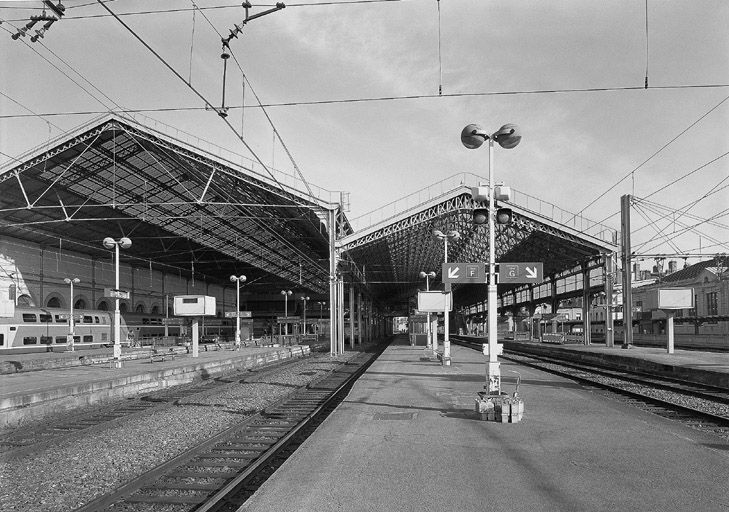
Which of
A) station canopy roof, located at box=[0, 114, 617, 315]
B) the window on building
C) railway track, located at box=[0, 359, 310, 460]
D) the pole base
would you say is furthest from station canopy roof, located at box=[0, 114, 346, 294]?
the window on building

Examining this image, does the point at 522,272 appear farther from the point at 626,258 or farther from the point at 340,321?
the point at 626,258

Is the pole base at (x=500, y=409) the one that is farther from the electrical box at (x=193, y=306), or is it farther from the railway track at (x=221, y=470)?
the electrical box at (x=193, y=306)

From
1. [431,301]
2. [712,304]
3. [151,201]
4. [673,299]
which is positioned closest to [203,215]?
[151,201]

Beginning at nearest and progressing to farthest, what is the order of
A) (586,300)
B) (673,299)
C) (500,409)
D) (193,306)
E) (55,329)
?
(500,409) < (193,306) < (673,299) < (55,329) < (586,300)

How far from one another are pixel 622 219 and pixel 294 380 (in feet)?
95.2

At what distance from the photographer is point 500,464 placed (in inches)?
316

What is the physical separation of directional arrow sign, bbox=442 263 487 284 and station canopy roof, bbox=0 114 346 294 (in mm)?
16121

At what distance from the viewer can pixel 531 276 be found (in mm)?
12609

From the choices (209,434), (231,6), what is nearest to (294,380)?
(209,434)

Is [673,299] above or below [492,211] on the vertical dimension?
below

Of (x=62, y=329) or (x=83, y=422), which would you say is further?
(x=62, y=329)

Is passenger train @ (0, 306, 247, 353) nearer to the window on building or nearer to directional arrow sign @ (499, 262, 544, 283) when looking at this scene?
directional arrow sign @ (499, 262, 544, 283)

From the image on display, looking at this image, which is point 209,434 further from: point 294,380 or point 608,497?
point 294,380

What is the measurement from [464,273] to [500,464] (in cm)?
544
